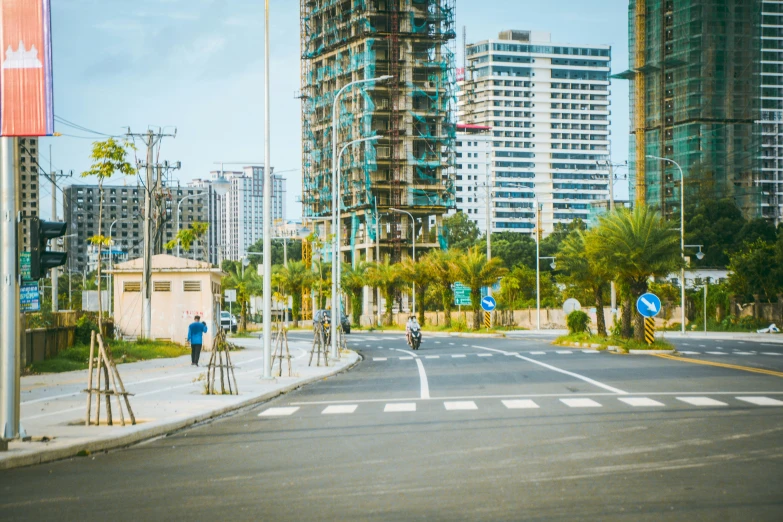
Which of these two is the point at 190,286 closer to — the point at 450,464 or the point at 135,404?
the point at 135,404

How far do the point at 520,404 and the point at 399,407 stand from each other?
2.12 m

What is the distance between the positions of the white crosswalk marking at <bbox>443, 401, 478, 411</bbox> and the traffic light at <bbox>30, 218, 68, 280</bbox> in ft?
24.2

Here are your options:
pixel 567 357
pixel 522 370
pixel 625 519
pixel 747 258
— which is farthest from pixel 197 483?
pixel 747 258

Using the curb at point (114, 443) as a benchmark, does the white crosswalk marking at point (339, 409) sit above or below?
below

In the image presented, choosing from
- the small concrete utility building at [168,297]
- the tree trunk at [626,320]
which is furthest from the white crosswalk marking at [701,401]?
the small concrete utility building at [168,297]

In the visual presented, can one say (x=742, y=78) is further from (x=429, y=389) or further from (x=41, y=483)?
(x=41, y=483)

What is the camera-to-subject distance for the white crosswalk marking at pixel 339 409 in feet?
56.1

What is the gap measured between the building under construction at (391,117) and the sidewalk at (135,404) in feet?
239

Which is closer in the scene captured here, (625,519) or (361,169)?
(625,519)

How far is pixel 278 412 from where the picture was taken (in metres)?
17.5

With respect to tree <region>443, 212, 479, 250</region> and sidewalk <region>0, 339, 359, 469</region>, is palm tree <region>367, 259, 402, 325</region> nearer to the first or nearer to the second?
sidewalk <region>0, 339, 359, 469</region>

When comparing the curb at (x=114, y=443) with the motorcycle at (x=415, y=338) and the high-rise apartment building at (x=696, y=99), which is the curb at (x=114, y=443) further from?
the high-rise apartment building at (x=696, y=99)

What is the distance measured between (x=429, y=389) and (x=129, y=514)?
14.4 metres

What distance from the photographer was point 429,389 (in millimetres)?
22141
